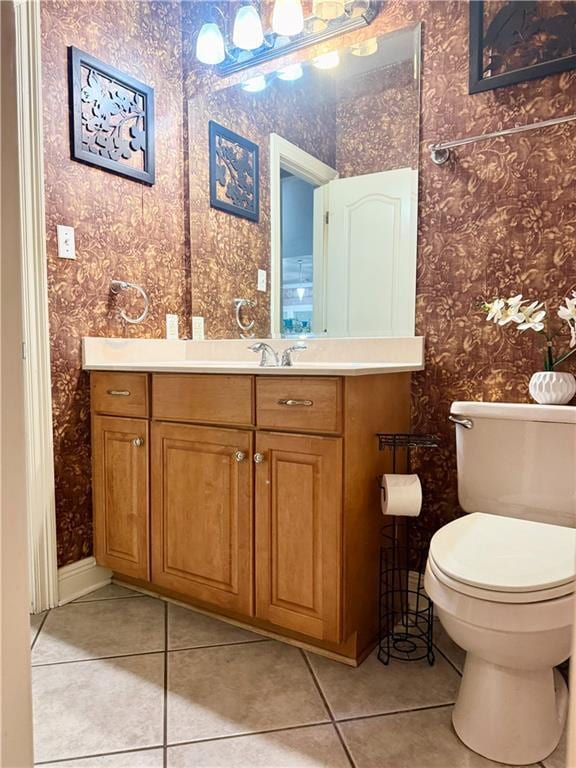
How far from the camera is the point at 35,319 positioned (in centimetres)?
181

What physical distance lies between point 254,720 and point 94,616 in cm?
80

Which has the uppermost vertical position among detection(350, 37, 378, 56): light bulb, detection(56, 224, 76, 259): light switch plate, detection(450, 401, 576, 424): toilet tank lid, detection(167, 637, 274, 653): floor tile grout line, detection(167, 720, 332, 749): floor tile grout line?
detection(350, 37, 378, 56): light bulb

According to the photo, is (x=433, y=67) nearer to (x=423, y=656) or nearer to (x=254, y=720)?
(x=423, y=656)

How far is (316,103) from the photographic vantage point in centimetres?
205

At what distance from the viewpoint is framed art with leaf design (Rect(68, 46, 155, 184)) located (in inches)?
75.7

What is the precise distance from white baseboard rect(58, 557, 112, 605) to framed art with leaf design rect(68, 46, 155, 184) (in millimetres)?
1556

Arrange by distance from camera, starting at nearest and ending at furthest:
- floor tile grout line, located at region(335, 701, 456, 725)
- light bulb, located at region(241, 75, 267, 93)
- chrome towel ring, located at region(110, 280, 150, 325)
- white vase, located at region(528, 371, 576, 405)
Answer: floor tile grout line, located at region(335, 701, 456, 725), white vase, located at region(528, 371, 576, 405), chrome towel ring, located at region(110, 280, 150, 325), light bulb, located at region(241, 75, 267, 93)

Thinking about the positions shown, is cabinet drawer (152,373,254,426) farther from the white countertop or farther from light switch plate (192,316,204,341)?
light switch plate (192,316,204,341)

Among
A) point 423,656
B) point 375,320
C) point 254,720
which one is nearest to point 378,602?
point 423,656

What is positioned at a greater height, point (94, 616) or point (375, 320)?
point (375, 320)

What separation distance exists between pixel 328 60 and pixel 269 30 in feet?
1.11

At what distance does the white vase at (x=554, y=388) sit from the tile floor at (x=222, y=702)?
839mm

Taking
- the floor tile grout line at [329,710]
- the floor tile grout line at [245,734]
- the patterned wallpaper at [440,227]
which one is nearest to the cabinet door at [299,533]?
the floor tile grout line at [329,710]

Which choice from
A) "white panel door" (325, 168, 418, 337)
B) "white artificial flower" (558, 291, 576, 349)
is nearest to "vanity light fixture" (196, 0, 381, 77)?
"white panel door" (325, 168, 418, 337)
